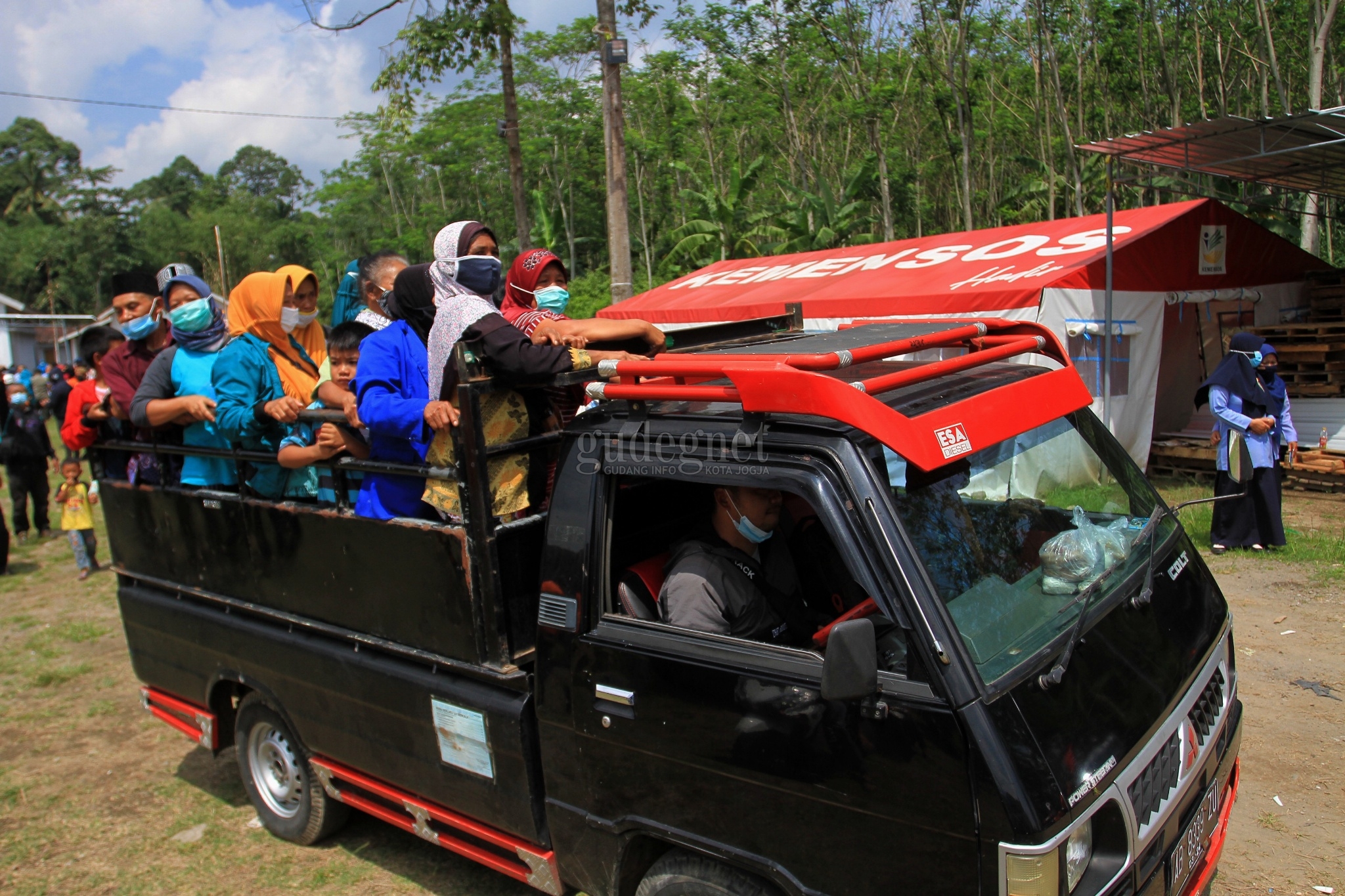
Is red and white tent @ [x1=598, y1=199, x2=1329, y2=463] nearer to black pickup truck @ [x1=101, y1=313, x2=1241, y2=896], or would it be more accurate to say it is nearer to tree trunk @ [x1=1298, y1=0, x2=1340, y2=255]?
tree trunk @ [x1=1298, y1=0, x2=1340, y2=255]

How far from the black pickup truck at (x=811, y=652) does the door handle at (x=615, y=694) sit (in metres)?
0.01

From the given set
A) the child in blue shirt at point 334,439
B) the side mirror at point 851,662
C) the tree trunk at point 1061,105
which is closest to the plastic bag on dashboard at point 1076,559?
the side mirror at point 851,662

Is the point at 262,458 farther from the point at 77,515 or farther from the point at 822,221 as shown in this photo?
the point at 822,221

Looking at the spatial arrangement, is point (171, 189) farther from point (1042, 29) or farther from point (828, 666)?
point (828, 666)

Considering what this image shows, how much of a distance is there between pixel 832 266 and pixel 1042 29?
11508mm

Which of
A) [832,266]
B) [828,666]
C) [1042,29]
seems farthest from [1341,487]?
[1042,29]

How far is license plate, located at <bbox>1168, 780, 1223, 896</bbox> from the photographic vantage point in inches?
92.1

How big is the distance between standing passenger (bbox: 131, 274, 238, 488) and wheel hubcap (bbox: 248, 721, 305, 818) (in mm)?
1212

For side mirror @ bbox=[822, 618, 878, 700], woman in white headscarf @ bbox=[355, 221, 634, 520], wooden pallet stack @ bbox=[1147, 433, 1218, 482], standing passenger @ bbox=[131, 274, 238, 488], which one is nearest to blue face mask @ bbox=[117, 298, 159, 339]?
standing passenger @ bbox=[131, 274, 238, 488]

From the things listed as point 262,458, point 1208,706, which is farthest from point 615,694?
point 262,458

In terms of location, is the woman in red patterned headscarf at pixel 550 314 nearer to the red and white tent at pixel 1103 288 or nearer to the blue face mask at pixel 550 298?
the blue face mask at pixel 550 298

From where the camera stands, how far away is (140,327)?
198 inches

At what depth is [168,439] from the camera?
4457mm

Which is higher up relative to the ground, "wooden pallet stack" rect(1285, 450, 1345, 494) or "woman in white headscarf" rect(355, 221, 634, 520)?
"woman in white headscarf" rect(355, 221, 634, 520)
